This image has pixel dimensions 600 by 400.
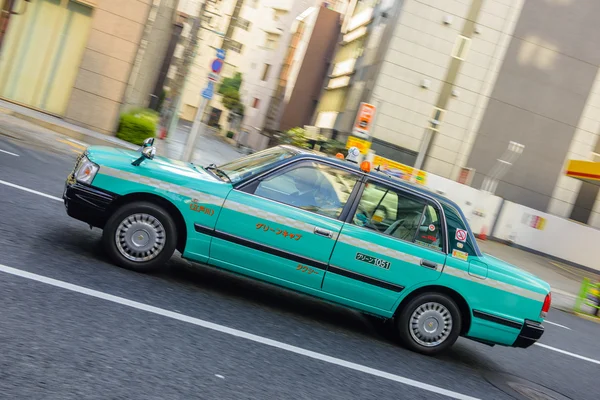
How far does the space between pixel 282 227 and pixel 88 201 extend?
1726 mm

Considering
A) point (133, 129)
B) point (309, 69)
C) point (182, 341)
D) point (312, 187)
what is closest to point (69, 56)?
point (133, 129)

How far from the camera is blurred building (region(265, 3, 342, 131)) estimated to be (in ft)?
179

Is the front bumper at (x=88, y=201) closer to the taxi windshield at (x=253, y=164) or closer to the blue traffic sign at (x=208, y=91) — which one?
the taxi windshield at (x=253, y=164)

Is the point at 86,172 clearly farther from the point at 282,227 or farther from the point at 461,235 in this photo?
the point at 461,235

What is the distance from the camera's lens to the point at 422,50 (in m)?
35.7

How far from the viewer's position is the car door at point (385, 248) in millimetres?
6676

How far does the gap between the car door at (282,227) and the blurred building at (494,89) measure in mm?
28791

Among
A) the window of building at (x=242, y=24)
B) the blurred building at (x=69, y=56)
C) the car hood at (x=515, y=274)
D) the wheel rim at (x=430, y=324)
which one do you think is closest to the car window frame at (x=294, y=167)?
the wheel rim at (x=430, y=324)

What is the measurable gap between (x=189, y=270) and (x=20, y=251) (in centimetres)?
189

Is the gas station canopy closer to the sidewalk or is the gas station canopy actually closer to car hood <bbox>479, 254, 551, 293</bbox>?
the sidewalk

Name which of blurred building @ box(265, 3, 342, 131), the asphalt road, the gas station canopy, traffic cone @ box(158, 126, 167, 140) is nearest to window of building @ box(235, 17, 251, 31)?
traffic cone @ box(158, 126, 167, 140)

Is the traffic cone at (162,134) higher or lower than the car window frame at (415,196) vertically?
lower

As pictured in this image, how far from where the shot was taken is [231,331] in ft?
19.1

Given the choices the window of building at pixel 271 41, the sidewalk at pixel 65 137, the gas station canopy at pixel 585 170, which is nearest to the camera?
the sidewalk at pixel 65 137
